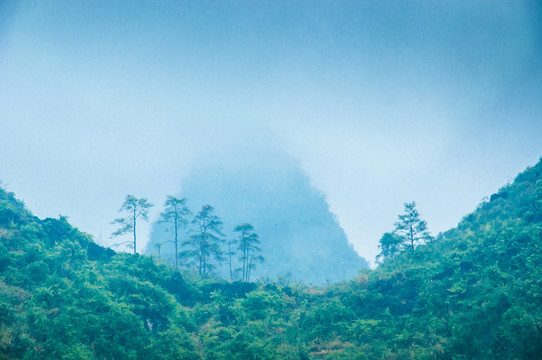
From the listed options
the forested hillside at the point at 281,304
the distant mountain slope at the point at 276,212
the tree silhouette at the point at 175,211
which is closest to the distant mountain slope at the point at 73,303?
the forested hillside at the point at 281,304

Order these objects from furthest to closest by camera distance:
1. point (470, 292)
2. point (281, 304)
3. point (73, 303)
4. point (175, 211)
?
point (175, 211) → point (281, 304) → point (470, 292) → point (73, 303)

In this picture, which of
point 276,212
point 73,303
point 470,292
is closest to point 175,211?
point 73,303

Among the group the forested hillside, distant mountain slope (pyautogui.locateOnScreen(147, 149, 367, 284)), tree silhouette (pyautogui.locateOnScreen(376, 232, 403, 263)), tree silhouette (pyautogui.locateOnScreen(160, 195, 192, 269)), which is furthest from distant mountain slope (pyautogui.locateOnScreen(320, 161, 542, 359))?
distant mountain slope (pyautogui.locateOnScreen(147, 149, 367, 284))

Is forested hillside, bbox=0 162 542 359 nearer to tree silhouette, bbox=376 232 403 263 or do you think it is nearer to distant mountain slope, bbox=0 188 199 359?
distant mountain slope, bbox=0 188 199 359

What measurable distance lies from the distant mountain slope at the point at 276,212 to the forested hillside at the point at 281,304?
158 ft

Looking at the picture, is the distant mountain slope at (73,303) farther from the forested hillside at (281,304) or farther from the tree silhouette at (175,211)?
the tree silhouette at (175,211)

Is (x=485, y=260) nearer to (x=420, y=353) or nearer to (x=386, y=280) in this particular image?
(x=386, y=280)

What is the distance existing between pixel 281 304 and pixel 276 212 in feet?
301

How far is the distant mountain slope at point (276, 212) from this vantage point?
97000 millimetres

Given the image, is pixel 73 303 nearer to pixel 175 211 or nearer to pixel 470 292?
pixel 175 211

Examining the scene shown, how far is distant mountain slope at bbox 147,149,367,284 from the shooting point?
97000 mm

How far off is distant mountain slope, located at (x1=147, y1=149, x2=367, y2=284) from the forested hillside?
48.3 meters

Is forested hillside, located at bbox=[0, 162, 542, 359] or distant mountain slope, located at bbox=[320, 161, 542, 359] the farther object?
forested hillside, located at bbox=[0, 162, 542, 359]

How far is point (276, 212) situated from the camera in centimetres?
12262
